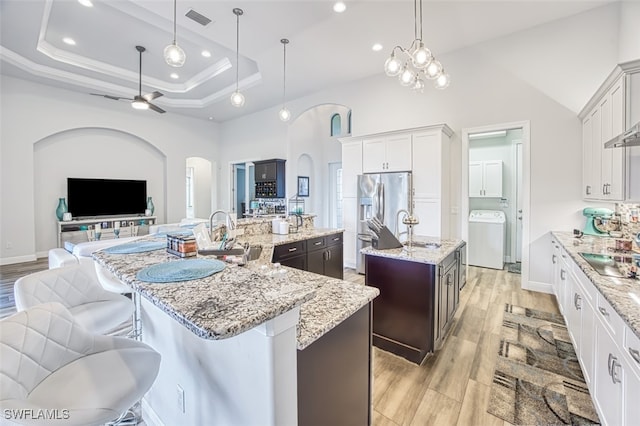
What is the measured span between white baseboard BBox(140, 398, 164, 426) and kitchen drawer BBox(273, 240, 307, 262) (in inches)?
61.1

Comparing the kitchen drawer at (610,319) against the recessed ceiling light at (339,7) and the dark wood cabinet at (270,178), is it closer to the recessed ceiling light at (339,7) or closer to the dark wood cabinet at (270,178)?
the recessed ceiling light at (339,7)

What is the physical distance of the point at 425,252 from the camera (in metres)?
2.54

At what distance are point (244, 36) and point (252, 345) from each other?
4.28m

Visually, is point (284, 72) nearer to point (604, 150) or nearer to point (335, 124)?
point (335, 124)

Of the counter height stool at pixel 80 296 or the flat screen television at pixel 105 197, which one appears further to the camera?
the flat screen television at pixel 105 197

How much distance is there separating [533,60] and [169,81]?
6967mm

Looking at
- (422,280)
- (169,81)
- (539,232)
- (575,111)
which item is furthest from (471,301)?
(169,81)

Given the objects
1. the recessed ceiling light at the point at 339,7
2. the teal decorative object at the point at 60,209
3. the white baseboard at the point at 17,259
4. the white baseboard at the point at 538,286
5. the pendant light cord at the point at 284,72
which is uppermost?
the pendant light cord at the point at 284,72

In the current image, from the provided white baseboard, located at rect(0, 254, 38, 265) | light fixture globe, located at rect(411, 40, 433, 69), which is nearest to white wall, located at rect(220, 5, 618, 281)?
light fixture globe, located at rect(411, 40, 433, 69)

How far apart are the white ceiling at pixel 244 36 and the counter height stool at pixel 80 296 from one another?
308cm

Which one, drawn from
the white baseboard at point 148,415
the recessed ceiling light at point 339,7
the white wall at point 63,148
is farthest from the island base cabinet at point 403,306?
the white wall at point 63,148

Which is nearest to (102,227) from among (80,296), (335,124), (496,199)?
(80,296)

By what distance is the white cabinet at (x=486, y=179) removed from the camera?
18.7ft

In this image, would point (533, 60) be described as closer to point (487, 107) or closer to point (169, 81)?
point (487, 107)
